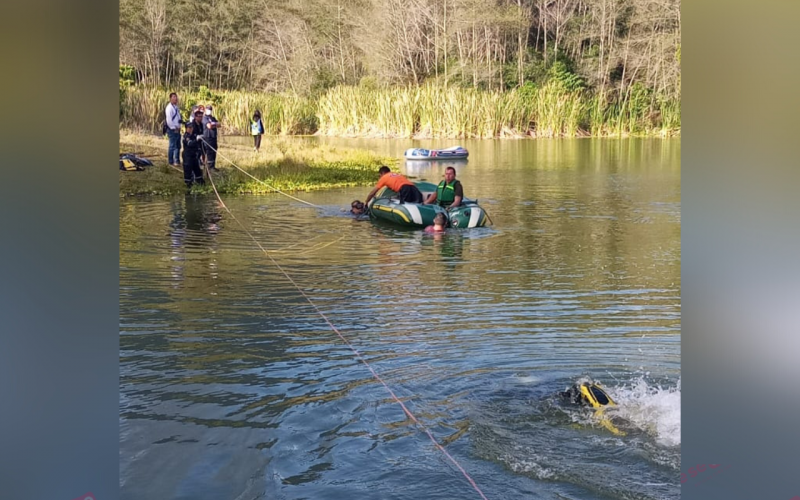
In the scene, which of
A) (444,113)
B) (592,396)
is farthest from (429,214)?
(444,113)

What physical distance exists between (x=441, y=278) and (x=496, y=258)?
1.31m

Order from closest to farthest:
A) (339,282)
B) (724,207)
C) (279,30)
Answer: (724,207)
(339,282)
(279,30)

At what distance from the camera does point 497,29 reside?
33719 millimetres

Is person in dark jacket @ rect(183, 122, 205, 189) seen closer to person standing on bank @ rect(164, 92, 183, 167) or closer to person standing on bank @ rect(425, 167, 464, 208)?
person standing on bank @ rect(164, 92, 183, 167)

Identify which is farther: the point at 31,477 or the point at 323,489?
the point at 323,489

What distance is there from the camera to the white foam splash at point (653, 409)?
4535mm

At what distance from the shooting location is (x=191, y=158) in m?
15.3

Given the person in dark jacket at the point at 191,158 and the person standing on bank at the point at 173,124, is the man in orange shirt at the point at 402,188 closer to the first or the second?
the person in dark jacket at the point at 191,158

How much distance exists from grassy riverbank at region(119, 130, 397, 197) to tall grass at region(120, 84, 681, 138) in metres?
5.55

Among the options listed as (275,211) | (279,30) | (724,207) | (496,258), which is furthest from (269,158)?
(279,30)

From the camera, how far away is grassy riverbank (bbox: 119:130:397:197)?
1548 centimetres

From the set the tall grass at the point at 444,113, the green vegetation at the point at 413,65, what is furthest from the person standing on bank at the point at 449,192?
the tall grass at the point at 444,113

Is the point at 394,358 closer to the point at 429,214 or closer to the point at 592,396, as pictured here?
the point at 592,396

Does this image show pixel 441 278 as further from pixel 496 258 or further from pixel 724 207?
pixel 724 207
